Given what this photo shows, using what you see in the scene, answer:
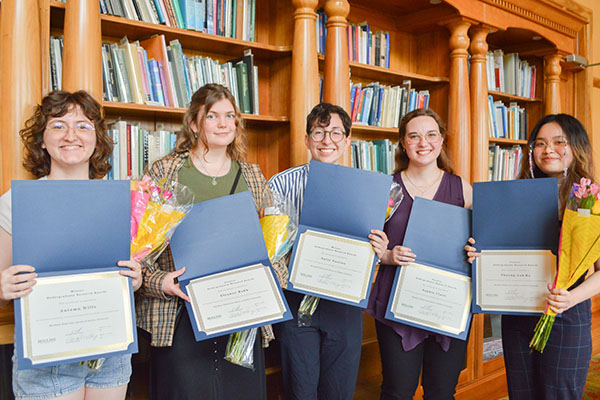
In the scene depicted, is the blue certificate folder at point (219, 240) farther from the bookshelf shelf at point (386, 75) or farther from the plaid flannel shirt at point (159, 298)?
the bookshelf shelf at point (386, 75)

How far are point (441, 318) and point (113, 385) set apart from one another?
115 centimetres

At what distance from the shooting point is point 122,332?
1245 mm

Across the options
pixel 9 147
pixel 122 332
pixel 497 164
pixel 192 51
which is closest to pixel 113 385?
pixel 122 332

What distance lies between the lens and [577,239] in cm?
156

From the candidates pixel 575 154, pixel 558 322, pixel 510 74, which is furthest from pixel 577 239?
pixel 510 74

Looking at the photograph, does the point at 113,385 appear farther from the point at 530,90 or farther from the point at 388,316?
the point at 530,90

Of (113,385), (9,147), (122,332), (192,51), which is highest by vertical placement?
(192,51)

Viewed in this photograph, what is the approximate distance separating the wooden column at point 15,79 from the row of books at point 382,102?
1.83 metres

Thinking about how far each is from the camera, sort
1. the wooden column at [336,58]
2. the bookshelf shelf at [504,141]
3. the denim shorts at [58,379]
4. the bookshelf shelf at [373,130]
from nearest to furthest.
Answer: the denim shorts at [58,379] → the wooden column at [336,58] → the bookshelf shelf at [373,130] → the bookshelf shelf at [504,141]

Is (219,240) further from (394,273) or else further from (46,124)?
(394,273)

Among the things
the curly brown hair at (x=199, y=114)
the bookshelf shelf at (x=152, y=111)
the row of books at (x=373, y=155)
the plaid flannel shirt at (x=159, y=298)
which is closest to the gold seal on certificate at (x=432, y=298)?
the plaid flannel shirt at (x=159, y=298)

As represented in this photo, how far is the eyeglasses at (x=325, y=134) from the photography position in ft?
6.39

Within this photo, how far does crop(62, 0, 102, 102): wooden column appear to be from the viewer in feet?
6.18

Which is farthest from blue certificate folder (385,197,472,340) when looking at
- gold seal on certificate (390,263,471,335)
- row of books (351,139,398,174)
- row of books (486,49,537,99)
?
row of books (486,49,537,99)
